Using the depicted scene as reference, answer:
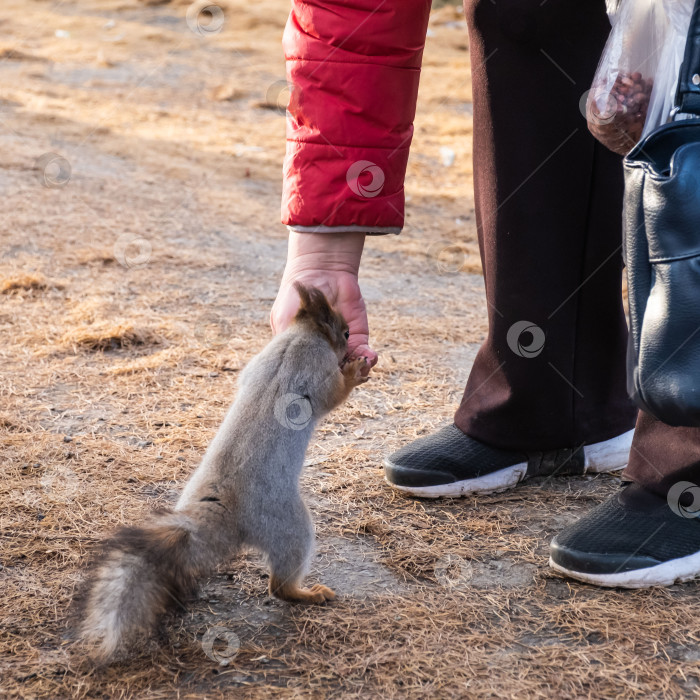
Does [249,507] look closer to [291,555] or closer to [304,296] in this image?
[291,555]

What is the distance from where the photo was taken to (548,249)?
2.33 m

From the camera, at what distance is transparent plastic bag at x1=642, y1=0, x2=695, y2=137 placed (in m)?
1.68

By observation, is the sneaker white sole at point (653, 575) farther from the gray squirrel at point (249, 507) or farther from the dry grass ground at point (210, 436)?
the gray squirrel at point (249, 507)

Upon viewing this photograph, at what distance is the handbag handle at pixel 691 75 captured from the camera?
1549 millimetres

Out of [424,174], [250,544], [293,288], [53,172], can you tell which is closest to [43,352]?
[293,288]

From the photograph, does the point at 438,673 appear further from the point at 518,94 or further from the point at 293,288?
the point at 518,94

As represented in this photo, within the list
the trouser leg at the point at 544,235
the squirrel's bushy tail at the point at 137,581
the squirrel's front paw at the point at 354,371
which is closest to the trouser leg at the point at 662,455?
the trouser leg at the point at 544,235

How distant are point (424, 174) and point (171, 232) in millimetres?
2271

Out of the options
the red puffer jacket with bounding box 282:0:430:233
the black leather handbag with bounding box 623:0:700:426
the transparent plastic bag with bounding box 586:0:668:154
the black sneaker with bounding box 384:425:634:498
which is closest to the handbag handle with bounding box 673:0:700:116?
the black leather handbag with bounding box 623:0:700:426

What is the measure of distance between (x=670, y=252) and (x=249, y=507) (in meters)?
0.92

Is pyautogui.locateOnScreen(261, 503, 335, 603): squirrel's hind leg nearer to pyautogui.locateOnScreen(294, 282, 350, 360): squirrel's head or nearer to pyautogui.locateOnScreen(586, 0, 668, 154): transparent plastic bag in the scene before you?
pyautogui.locateOnScreen(294, 282, 350, 360): squirrel's head

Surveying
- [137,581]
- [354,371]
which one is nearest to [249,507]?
[137,581]

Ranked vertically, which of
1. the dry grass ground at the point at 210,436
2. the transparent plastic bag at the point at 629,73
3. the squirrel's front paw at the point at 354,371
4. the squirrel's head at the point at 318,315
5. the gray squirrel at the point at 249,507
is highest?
the transparent plastic bag at the point at 629,73

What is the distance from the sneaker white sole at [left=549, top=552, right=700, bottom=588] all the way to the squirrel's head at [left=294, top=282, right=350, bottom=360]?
2.44 ft
